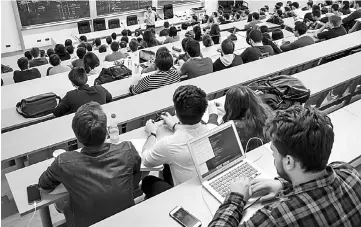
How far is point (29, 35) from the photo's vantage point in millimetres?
9852

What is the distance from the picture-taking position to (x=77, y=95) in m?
3.64

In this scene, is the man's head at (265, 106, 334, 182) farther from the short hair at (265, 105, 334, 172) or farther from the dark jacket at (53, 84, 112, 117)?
the dark jacket at (53, 84, 112, 117)

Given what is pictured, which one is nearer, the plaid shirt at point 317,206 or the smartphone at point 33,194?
the plaid shirt at point 317,206

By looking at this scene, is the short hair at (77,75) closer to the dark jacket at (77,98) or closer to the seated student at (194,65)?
the dark jacket at (77,98)

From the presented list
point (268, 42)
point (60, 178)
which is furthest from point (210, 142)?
point (268, 42)

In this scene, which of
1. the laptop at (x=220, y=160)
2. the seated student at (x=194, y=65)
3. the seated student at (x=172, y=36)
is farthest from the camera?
the seated student at (x=172, y=36)

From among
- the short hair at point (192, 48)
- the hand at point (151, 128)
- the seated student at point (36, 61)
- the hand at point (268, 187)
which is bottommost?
the seated student at point (36, 61)

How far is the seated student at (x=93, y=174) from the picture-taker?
2047 millimetres

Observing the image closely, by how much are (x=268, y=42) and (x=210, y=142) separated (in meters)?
4.12

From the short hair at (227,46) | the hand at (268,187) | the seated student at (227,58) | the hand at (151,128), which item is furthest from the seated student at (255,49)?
the hand at (268,187)

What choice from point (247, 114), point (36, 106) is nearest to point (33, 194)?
point (247, 114)

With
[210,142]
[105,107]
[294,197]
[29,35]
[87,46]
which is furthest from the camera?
[29,35]

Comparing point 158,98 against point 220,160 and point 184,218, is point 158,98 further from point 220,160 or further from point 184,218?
point 184,218

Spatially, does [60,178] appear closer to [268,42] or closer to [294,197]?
[294,197]
